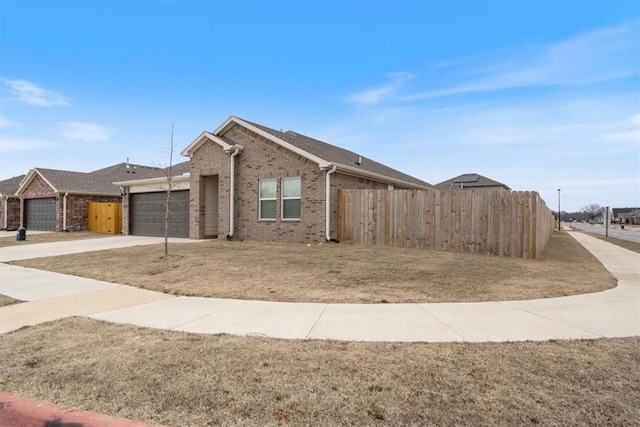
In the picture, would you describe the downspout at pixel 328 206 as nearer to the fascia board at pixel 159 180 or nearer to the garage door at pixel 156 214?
the fascia board at pixel 159 180

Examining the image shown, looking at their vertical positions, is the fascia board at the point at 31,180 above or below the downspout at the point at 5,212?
above

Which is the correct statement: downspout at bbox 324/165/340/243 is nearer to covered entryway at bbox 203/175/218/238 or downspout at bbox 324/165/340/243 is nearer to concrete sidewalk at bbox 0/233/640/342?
covered entryway at bbox 203/175/218/238

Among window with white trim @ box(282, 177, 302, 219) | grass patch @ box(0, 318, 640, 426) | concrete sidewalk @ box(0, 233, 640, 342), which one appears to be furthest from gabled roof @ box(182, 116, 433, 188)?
grass patch @ box(0, 318, 640, 426)

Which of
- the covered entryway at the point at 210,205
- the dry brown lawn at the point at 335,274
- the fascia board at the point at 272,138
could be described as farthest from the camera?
the covered entryway at the point at 210,205

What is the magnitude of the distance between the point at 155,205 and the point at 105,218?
657cm

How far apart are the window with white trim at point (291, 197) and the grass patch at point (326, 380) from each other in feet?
34.5

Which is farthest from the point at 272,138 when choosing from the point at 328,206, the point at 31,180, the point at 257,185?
the point at 31,180

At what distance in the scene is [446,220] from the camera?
41.9ft

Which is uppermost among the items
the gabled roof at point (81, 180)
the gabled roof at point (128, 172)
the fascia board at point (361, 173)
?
the gabled roof at point (128, 172)

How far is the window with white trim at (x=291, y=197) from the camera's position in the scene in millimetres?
15023

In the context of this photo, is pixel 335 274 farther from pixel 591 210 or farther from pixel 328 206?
pixel 591 210

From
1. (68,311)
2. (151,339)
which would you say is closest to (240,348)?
(151,339)

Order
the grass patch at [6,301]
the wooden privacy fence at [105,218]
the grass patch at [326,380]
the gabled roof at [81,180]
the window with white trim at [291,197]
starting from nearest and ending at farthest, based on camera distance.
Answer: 1. the grass patch at [326,380]
2. the grass patch at [6,301]
3. the window with white trim at [291,197]
4. the wooden privacy fence at [105,218]
5. the gabled roof at [81,180]

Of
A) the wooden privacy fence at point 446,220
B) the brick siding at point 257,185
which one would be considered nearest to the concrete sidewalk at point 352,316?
the wooden privacy fence at point 446,220
